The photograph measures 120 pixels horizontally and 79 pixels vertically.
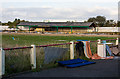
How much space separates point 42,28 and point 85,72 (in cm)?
8437

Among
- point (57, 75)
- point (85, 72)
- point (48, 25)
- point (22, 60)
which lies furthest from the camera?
point (48, 25)

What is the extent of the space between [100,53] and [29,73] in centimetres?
647

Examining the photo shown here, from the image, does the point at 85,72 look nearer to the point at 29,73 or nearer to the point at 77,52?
the point at 29,73

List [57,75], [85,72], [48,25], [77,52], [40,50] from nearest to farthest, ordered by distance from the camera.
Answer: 1. [57,75]
2. [85,72]
3. [40,50]
4. [77,52]
5. [48,25]

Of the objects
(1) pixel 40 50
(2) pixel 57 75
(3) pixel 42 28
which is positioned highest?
(3) pixel 42 28

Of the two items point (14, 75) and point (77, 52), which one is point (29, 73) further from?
point (77, 52)

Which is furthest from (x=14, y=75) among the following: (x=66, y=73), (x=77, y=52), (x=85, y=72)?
(x=77, y=52)

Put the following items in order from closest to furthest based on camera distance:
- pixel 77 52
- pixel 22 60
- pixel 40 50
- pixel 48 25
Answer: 1. pixel 22 60
2. pixel 40 50
3. pixel 77 52
4. pixel 48 25

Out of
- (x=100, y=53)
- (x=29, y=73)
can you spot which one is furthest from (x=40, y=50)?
(x=100, y=53)

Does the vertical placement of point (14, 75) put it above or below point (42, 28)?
below

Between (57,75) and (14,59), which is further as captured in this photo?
(14,59)

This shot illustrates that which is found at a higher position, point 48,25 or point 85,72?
point 48,25

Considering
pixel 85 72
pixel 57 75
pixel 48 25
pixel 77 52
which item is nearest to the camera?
pixel 57 75

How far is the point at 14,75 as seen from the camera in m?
8.34
